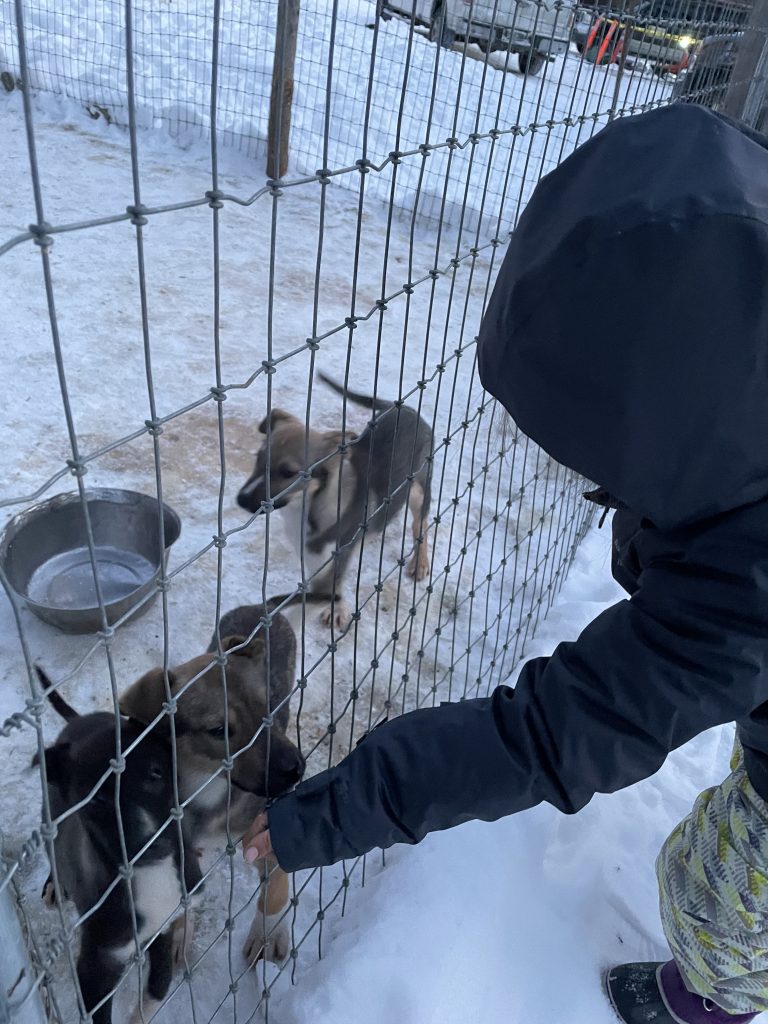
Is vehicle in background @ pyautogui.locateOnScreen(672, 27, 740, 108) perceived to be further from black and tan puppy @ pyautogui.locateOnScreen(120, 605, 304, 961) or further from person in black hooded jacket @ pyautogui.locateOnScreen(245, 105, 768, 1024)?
black and tan puppy @ pyautogui.locateOnScreen(120, 605, 304, 961)

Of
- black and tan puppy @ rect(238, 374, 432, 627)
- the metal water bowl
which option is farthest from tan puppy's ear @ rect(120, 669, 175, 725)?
black and tan puppy @ rect(238, 374, 432, 627)

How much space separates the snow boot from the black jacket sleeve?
39.5 inches

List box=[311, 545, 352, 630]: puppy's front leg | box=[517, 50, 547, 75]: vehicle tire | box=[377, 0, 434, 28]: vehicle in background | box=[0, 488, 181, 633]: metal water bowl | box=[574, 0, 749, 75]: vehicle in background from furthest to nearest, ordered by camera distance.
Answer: box=[311, 545, 352, 630]: puppy's front leg
box=[0, 488, 181, 633]: metal water bowl
box=[574, 0, 749, 75]: vehicle in background
box=[517, 50, 547, 75]: vehicle tire
box=[377, 0, 434, 28]: vehicle in background

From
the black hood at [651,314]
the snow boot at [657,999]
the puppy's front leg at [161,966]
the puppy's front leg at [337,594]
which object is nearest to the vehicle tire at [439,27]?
the black hood at [651,314]

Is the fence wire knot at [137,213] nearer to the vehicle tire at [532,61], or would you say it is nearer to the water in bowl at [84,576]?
the vehicle tire at [532,61]

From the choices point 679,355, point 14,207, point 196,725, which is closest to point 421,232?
point 14,207

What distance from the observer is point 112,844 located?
1647mm

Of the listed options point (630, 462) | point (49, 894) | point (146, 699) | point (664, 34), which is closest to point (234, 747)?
point (146, 699)

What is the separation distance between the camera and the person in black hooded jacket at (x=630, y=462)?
1.04 metres

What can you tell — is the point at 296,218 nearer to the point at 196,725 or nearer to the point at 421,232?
the point at 421,232

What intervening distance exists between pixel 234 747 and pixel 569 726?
2.86ft

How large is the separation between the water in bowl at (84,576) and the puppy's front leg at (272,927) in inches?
51.4

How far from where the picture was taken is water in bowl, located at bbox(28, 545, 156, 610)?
10.1 feet

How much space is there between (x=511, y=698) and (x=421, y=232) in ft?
20.8
